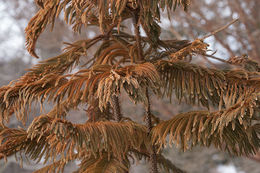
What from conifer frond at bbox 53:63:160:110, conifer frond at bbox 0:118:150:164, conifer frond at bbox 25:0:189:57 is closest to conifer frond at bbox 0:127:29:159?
conifer frond at bbox 0:118:150:164

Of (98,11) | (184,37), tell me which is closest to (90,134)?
(98,11)

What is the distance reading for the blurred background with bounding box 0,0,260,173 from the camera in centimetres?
393

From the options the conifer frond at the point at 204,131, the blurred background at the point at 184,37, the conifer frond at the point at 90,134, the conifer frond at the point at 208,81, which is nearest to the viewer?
the conifer frond at the point at 90,134

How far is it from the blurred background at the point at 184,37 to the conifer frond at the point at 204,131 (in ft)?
5.54

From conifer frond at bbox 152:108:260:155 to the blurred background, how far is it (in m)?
1.69

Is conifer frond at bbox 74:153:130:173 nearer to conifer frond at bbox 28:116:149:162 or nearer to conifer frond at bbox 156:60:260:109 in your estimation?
conifer frond at bbox 28:116:149:162

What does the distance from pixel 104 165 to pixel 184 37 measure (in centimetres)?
375

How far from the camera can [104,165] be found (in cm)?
137

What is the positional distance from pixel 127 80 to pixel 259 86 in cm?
54

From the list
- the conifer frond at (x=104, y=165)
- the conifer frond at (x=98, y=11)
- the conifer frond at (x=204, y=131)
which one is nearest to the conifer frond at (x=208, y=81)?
the conifer frond at (x=204, y=131)

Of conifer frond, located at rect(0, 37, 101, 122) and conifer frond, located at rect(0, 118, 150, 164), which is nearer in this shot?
conifer frond, located at rect(0, 118, 150, 164)

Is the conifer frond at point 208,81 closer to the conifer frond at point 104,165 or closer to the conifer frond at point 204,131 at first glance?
the conifer frond at point 204,131

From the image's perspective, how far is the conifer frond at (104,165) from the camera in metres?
1.33

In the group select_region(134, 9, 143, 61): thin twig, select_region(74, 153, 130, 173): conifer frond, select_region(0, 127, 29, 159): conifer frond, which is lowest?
select_region(74, 153, 130, 173): conifer frond
